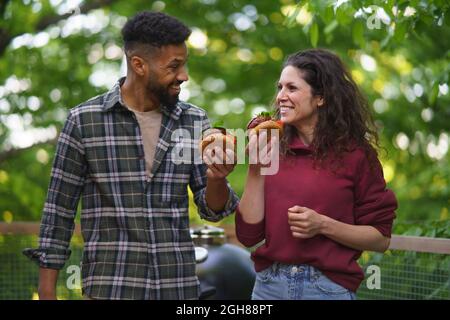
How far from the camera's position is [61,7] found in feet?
32.1

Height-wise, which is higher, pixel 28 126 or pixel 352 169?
pixel 28 126

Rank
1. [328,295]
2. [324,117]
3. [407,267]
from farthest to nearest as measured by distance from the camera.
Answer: [407,267] → [324,117] → [328,295]

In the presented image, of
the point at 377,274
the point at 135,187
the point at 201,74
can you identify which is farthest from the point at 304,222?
the point at 201,74

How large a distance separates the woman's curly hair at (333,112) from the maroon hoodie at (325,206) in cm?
5

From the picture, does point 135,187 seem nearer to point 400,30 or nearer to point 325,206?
point 325,206

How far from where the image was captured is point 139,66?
320 cm

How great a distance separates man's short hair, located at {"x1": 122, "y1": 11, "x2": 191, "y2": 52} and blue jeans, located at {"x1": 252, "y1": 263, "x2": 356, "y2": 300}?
3.33 feet

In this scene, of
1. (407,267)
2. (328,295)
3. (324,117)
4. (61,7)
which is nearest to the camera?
(328,295)

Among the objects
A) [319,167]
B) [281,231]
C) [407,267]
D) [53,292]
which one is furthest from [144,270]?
[407,267]

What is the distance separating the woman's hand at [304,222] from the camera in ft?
8.85

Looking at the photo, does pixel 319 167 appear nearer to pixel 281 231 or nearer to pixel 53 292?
pixel 281 231

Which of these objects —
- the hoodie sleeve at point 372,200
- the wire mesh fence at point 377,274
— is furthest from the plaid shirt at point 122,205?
the wire mesh fence at point 377,274

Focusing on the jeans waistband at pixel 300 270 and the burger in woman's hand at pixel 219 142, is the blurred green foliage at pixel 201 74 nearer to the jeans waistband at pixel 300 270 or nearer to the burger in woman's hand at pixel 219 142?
the jeans waistband at pixel 300 270

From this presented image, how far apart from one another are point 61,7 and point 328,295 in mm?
7767
